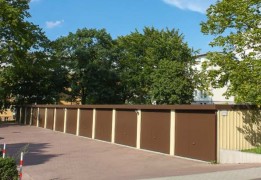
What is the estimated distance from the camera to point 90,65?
180 ft

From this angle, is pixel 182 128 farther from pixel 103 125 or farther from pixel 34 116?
pixel 34 116

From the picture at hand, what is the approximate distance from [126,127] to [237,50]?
9081mm

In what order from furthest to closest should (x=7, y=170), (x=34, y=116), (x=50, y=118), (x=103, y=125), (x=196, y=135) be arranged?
(x=34, y=116), (x=50, y=118), (x=103, y=125), (x=196, y=135), (x=7, y=170)

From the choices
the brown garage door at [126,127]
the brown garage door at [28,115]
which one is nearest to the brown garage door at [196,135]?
the brown garage door at [126,127]

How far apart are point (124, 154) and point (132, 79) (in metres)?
31.7

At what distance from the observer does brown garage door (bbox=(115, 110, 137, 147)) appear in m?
23.9

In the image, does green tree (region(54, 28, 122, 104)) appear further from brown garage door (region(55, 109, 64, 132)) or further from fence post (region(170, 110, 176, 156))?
fence post (region(170, 110, 176, 156))

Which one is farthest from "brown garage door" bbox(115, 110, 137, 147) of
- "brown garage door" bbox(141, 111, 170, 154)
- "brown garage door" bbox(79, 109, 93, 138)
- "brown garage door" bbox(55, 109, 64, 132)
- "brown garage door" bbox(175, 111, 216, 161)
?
"brown garage door" bbox(55, 109, 64, 132)

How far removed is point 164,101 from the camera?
42.9 m

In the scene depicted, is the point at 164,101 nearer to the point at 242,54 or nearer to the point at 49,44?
the point at 49,44

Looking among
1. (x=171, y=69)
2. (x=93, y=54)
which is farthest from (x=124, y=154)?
(x=93, y=54)

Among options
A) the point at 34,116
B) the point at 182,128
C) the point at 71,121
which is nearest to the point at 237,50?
the point at 182,128

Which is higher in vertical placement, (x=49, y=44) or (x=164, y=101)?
(x=49, y=44)

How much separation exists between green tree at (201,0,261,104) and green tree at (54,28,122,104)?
35169mm
